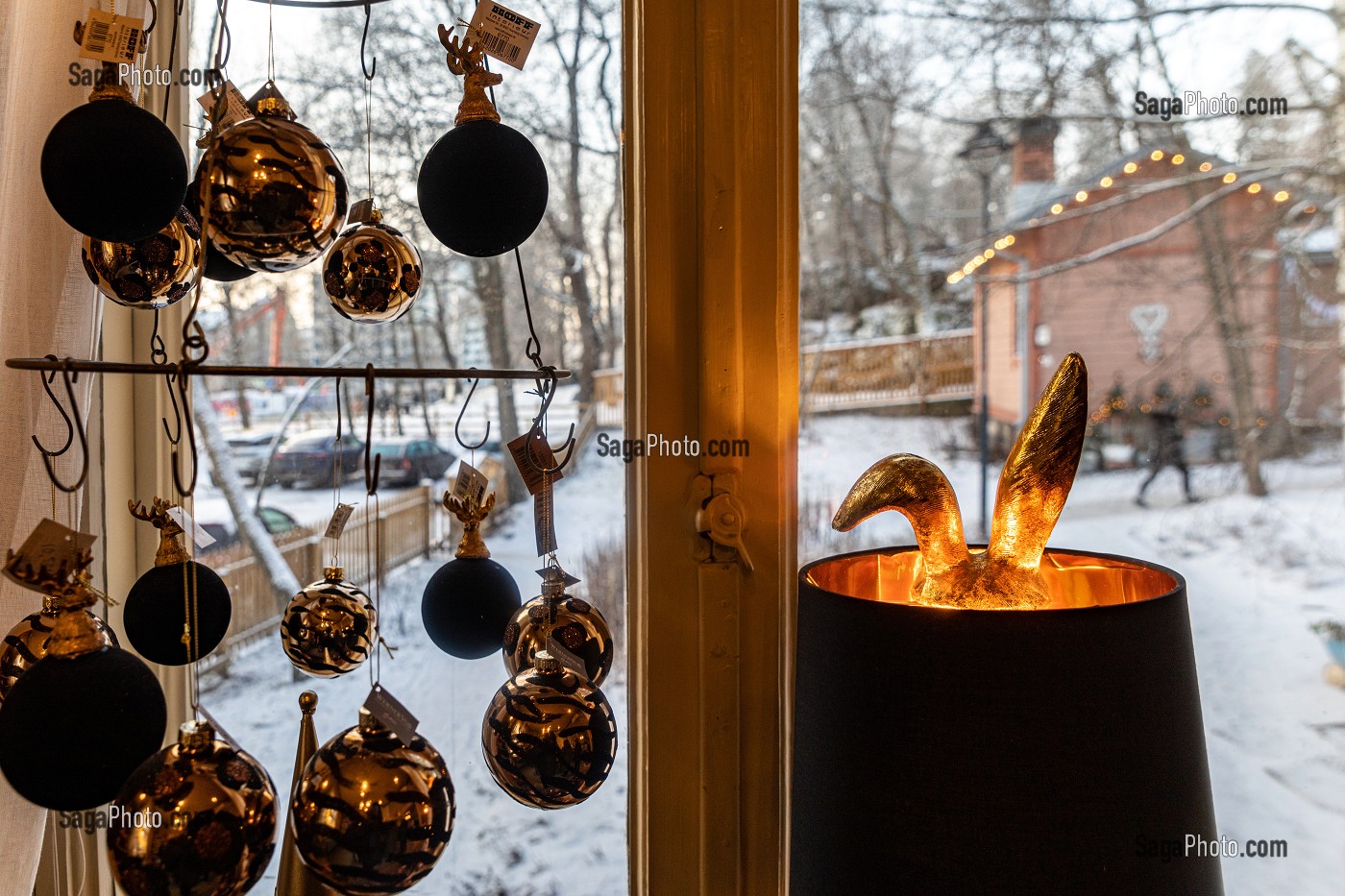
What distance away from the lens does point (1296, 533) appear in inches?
49.3

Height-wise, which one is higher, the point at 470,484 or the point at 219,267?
the point at 219,267

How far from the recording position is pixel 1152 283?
1296 millimetres

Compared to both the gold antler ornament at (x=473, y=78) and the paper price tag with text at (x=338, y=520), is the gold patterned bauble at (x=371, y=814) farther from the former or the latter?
the gold antler ornament at (x=473, y=78)

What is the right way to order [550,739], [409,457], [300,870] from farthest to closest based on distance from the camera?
[409,457] < [300,870] < [550,739]

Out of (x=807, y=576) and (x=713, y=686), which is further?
(x=713, y=686)

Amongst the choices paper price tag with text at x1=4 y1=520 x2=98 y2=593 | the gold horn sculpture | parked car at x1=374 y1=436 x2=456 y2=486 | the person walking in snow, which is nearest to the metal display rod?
paper price tag with text at x1=4 y1=520 x2=98 y2=593

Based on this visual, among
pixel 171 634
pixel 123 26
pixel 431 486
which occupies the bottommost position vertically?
pixel 171 634

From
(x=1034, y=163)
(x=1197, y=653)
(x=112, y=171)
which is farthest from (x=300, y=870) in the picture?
(x=1034, y=163)

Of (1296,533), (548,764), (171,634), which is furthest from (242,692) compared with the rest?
(1296,533)

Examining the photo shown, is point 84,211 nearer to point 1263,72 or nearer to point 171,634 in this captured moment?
point 171,634

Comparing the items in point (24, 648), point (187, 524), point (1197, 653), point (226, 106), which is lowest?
point (1197, 653)

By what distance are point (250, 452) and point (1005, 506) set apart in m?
1.01

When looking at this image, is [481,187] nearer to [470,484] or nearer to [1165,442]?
[470,484]

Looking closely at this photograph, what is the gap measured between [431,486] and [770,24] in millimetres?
754
